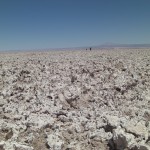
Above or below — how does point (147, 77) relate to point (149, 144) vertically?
above

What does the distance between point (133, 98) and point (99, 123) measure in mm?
2380

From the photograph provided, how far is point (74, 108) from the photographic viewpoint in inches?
341

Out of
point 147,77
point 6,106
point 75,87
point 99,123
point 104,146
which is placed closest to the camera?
point 104,146

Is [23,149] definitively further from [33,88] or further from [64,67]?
[64,67]

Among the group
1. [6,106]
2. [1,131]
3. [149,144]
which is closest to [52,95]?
[6,106]

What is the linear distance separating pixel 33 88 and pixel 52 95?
0.87m

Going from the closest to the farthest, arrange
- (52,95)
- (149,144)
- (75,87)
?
1. (149,144)
2. (52,95)
3. (75,87)

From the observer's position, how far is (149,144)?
6293mm

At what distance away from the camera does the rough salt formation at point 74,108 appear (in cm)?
696

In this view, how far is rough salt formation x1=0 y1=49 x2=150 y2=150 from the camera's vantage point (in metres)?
6.96

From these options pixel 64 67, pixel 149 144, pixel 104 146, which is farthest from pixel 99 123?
pixel 64 67

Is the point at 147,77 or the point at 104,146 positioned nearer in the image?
the point at 104,146

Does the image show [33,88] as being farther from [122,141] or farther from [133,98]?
[122,141]

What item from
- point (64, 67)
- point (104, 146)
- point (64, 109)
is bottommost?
point (104, 146)
